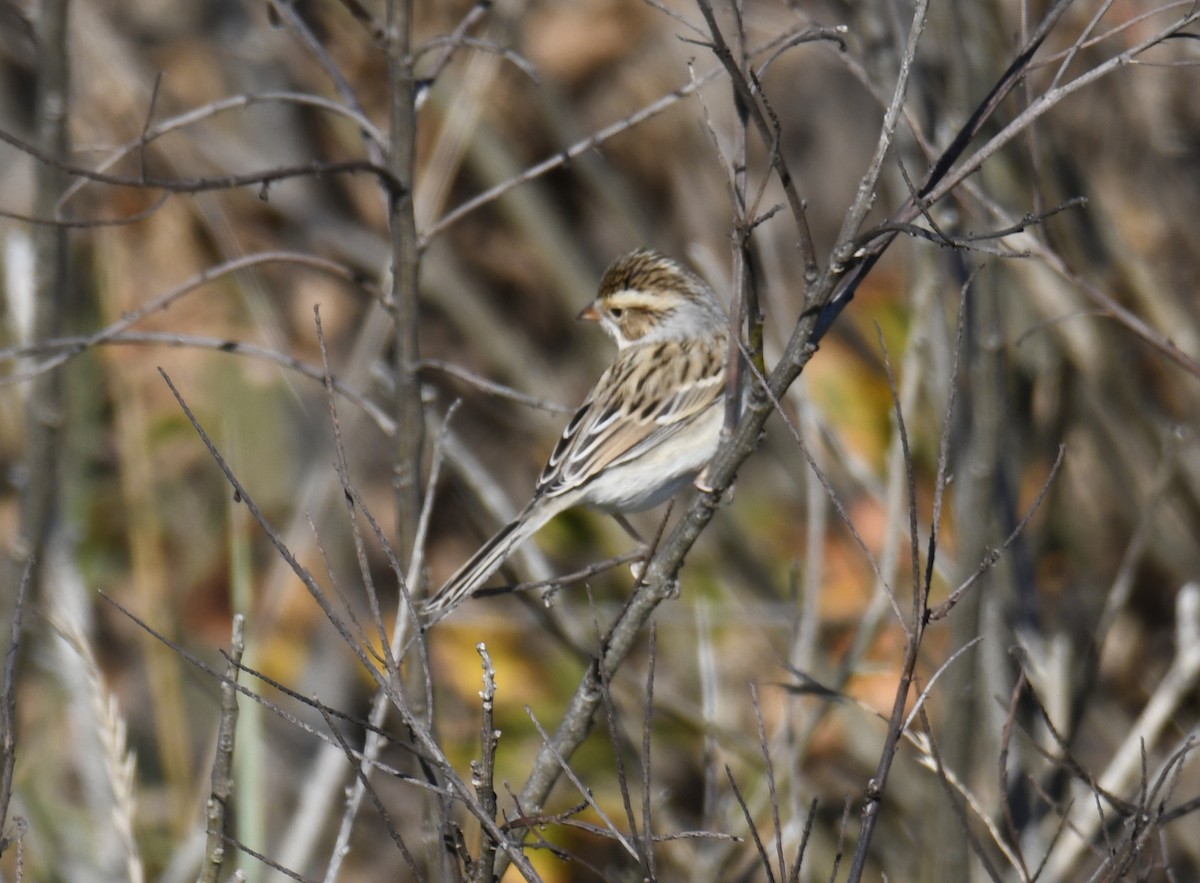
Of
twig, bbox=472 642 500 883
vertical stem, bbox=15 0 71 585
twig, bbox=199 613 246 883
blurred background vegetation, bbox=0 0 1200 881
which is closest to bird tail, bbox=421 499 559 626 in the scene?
blurred background vegetation, bbox=0 0 1200 881

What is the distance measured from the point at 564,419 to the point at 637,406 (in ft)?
4.64

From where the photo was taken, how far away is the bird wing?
403 centimetres

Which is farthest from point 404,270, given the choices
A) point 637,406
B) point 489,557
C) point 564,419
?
point 564,419

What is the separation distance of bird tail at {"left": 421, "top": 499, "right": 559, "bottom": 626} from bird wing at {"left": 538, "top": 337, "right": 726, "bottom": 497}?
0.21 meters

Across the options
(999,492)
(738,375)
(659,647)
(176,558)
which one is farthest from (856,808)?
(176,558)

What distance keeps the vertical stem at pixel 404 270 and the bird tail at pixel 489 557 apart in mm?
250

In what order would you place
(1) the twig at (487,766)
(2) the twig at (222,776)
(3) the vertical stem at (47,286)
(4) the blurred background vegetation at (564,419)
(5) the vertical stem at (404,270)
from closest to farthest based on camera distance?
(1) the twig at (487,766)
(2) the twig at (222,776)
(5) the vertical stem at (404,270)
(3) the vertical stem at (47,286)
(4) the blurred background vegetation at (564,419)

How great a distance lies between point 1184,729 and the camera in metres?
4.60

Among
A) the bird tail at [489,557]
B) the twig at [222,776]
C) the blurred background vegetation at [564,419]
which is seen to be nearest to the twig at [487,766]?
the twig at [222,776]

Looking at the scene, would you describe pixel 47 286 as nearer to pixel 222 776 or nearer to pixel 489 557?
pixel 489 557

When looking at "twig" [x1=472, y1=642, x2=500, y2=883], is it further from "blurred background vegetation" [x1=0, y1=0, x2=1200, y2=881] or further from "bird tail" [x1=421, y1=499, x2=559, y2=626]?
"bird tail" [x1=421, y1=499, x2=559, y2=626]

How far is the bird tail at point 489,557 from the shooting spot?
10.1ft

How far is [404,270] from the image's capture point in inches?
108

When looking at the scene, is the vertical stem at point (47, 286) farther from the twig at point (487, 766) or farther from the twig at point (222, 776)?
the twig at point (487, 766)
